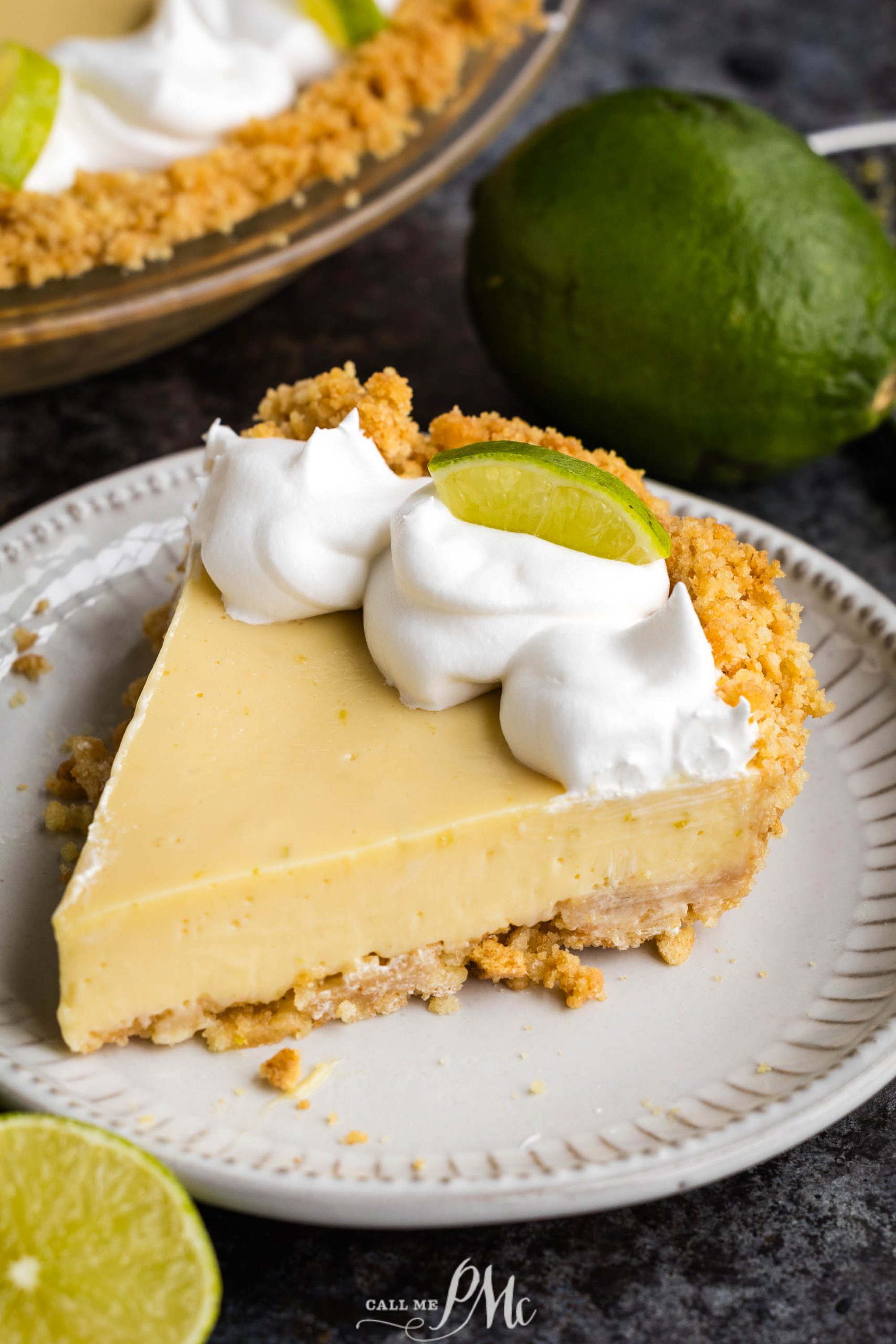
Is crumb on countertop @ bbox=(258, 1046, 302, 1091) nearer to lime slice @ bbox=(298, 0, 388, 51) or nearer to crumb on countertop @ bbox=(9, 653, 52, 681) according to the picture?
crumb on countertop @ bbox=(9, 653, 52, 681)

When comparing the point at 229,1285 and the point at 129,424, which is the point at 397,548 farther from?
the point at 129,424

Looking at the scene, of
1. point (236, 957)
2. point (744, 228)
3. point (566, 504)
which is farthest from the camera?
point (744, 228)

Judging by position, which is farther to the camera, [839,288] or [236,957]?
[839,288]

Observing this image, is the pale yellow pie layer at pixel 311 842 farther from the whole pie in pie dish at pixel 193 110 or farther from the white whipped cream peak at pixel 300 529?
the whole pie in pie dish at pixel 193 110

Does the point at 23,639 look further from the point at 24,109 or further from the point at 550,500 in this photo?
the point at 24,109

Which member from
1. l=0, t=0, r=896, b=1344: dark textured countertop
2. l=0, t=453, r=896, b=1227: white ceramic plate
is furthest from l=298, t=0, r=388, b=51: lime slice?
l=0, t=453, r=896, b=1227: white ceramic plate

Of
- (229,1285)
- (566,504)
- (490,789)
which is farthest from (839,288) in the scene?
(229,1285)
